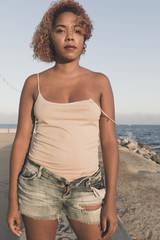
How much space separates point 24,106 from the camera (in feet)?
5.99

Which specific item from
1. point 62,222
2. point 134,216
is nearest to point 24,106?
point 62,222

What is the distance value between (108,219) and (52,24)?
1602 mm

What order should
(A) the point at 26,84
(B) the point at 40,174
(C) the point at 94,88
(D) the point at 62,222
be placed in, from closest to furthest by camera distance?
(B) the point at 40,174 → (C) the point at 94,88 → (A) the point at 26,84 → (D) the point at 62,222

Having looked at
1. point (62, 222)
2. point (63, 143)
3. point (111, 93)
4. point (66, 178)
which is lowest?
point (62, 222)

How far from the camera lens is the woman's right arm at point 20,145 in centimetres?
168

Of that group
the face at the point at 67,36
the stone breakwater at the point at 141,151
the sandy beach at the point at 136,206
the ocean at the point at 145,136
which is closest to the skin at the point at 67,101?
the face at the point at 67,36

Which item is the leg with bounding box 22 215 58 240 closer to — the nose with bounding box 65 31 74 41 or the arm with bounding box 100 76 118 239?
the arm with bounding box 100 76 118 239

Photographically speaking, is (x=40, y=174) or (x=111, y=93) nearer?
(x=40, y=174)

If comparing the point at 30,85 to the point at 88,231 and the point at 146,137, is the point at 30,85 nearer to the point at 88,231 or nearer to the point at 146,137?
the point at 88,231

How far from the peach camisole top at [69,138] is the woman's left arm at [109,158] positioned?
0.30ft

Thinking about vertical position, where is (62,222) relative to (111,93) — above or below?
below

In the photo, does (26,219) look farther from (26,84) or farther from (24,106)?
(26,84)

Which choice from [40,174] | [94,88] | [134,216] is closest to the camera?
[40,174]

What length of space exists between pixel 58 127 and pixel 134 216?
2720 millimetres
